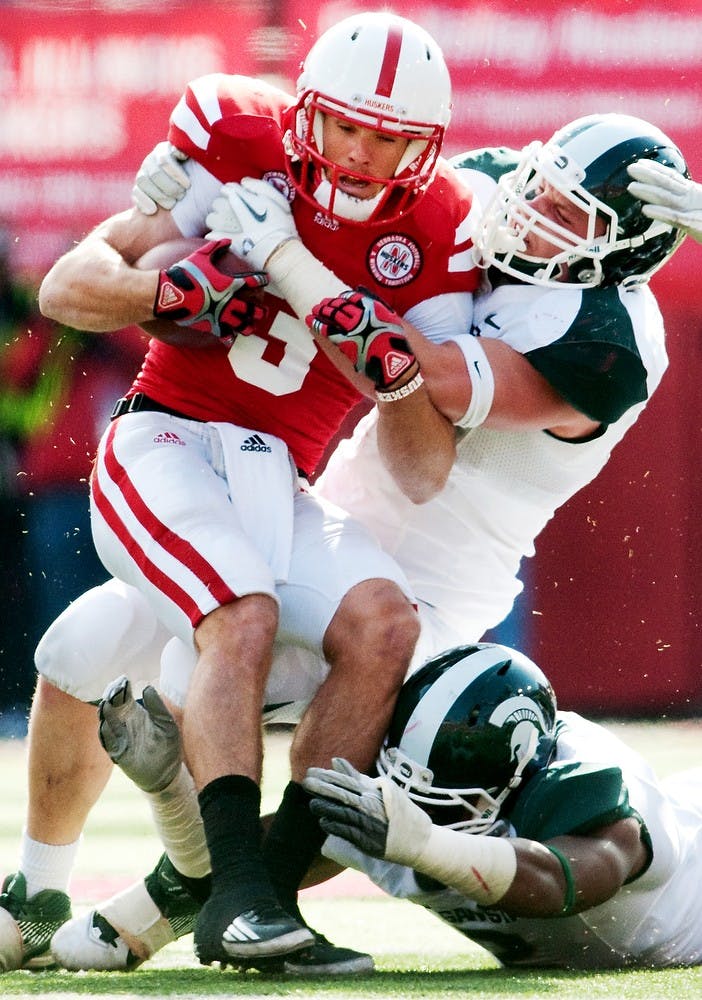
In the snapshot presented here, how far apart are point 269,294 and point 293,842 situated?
1018 millimetres

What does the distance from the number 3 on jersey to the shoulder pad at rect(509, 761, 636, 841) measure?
0.90m

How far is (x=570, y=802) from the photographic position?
251 centimetres

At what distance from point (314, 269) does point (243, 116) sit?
369 mm

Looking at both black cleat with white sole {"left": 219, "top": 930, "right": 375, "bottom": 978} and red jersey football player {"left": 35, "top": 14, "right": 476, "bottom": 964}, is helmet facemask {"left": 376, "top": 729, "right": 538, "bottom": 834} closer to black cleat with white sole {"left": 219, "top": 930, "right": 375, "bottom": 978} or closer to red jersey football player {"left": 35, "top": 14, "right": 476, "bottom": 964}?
red jersey football player {"left": 35, "top": 14, "right": 476, "bottom": 964}

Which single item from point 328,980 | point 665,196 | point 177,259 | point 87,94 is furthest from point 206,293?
point 87,94

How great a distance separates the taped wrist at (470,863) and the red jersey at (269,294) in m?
0.95

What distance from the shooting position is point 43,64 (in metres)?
6.52

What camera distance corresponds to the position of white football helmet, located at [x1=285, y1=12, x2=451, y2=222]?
2830 mm

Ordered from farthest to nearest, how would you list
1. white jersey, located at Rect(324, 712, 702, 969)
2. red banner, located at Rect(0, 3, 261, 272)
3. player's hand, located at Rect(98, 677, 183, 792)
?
red banner, located at Rect(0, 3, 261, 272) → white jersey, located at Rect(324, 712, 702, 969) → player's hand, located at Rect(98, 677, 183, 792)

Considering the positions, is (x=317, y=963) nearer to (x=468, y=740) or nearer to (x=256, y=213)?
(x=468, y=740)

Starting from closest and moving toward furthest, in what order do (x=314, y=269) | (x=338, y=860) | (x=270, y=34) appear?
(x=338, y=860)
(x=314, y=269)
(x=270, y=34)

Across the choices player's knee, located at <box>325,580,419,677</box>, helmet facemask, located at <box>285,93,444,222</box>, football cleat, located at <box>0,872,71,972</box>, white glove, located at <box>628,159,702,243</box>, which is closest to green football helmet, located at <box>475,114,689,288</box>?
white glove, located at <box>628,159,702,243</box>

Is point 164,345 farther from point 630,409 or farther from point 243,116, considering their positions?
point 630,409

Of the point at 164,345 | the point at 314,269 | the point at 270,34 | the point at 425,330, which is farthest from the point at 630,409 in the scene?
the point at 270,34
